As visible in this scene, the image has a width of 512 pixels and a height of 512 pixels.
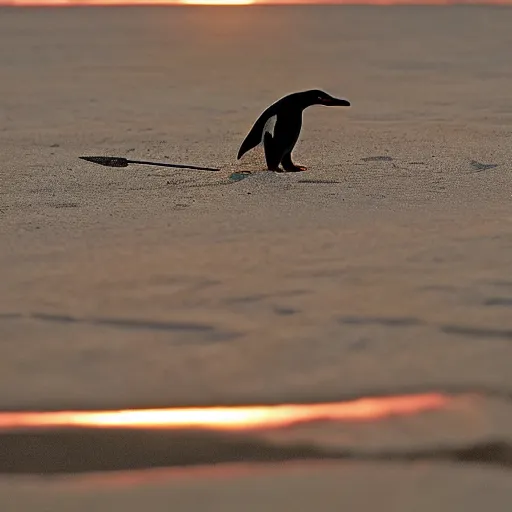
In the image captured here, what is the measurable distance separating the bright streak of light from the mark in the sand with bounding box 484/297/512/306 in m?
0.70

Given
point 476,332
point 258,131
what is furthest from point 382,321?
point 258,131

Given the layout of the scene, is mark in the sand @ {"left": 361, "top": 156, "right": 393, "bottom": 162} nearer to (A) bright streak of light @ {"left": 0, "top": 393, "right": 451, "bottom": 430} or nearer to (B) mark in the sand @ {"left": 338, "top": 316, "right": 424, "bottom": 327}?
(B) mark in the sand @ {"left": 338, "top": 316, "right": 424, "bottom": 327}

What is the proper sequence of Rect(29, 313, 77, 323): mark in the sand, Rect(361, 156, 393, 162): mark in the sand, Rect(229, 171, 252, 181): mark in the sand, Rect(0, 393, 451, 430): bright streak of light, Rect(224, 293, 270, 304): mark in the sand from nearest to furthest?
Rect(0, 393, 451, 430): bright streak of light → Rect(29, 313, 77, 323): mark in the sand → Rect(224, 293, 270, 304): mark in the sand → Rect(229, 171, 252, 181): mark in the sand → Rect(361, 156, 393, 162): mark in the sand

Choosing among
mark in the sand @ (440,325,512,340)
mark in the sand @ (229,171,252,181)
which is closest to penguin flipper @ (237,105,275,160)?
mark in the sand @ (229,171,252,181)

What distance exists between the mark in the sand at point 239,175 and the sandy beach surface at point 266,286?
5 centimetres

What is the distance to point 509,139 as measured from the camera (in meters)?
6.26

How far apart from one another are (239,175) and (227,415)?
9.17 ft

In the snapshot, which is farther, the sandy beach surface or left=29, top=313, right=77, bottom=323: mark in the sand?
left=29, top=313, right=77, bottom=323: mark in the sand

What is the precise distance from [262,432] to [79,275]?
1.29 metres

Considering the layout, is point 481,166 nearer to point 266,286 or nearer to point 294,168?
point 294,168

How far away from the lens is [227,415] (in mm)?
2484

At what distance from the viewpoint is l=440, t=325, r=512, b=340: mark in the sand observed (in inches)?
116

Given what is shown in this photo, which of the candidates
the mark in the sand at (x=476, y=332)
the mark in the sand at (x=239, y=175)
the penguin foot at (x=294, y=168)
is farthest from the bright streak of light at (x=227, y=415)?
the penguin foot at (x=294, y=168)

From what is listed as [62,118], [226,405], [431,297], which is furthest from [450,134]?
[226,405]
